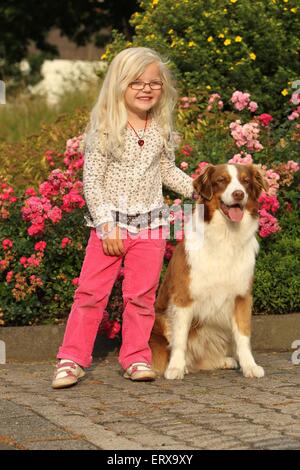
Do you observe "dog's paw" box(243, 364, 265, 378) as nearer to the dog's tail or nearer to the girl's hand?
the dog's tail

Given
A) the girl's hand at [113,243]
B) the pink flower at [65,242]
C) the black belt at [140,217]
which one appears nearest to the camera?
the girl's hand at [113,243]

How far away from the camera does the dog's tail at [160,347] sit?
20.4ft

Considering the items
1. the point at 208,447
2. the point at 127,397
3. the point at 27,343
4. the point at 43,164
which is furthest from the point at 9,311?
the point at 208,447

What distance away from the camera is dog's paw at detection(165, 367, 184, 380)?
5.96 meters

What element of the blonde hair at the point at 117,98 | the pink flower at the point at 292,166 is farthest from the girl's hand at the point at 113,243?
the pink flower at the point at 292,166

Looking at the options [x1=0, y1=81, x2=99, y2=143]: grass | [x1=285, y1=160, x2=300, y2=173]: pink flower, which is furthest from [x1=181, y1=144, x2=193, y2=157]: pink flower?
[x1=0, y1=81, x2=99, y2=143]: grass

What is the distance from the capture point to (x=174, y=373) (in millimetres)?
5961

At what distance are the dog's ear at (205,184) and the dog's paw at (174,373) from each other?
41.8 inches

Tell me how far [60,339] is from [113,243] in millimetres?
1378

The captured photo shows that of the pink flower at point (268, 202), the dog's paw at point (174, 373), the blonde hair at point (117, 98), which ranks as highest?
the blonde hair at point (117, 98)

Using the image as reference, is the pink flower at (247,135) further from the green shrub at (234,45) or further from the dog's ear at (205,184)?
the green shrub at (234,45)

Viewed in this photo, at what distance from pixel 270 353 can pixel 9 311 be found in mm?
1881

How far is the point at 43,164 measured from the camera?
908 cm

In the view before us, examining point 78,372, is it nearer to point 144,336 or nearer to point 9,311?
point 144,336
